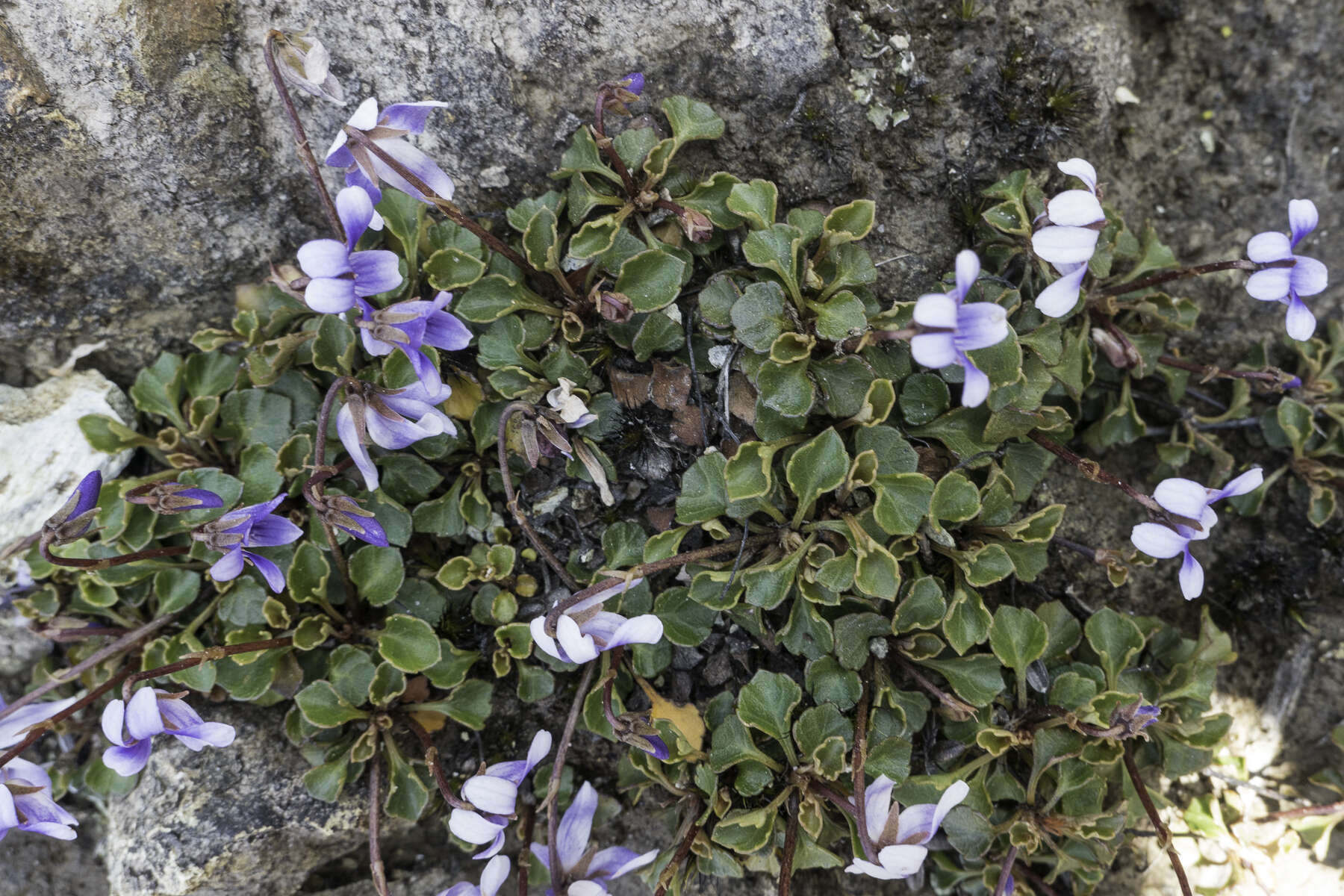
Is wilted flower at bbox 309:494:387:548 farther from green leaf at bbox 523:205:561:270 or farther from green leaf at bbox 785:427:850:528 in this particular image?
green leaf at bbox 785:427:850:528

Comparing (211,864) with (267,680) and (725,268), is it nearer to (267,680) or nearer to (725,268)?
(267,680)

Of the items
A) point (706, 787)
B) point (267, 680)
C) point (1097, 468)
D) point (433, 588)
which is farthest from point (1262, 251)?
point (267, 680)

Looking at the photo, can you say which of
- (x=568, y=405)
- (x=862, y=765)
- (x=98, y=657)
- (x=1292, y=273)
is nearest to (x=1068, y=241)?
(x=1292, y=273)

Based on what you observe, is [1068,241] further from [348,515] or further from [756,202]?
[348,515]

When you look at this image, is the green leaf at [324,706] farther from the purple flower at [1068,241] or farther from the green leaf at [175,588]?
the purple flower at [1068,241]

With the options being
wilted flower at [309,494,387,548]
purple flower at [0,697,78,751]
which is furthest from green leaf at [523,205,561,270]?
purple flower at [0,697,78,751]

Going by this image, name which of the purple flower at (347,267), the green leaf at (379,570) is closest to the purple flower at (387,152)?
the purple flower at (347,267)
